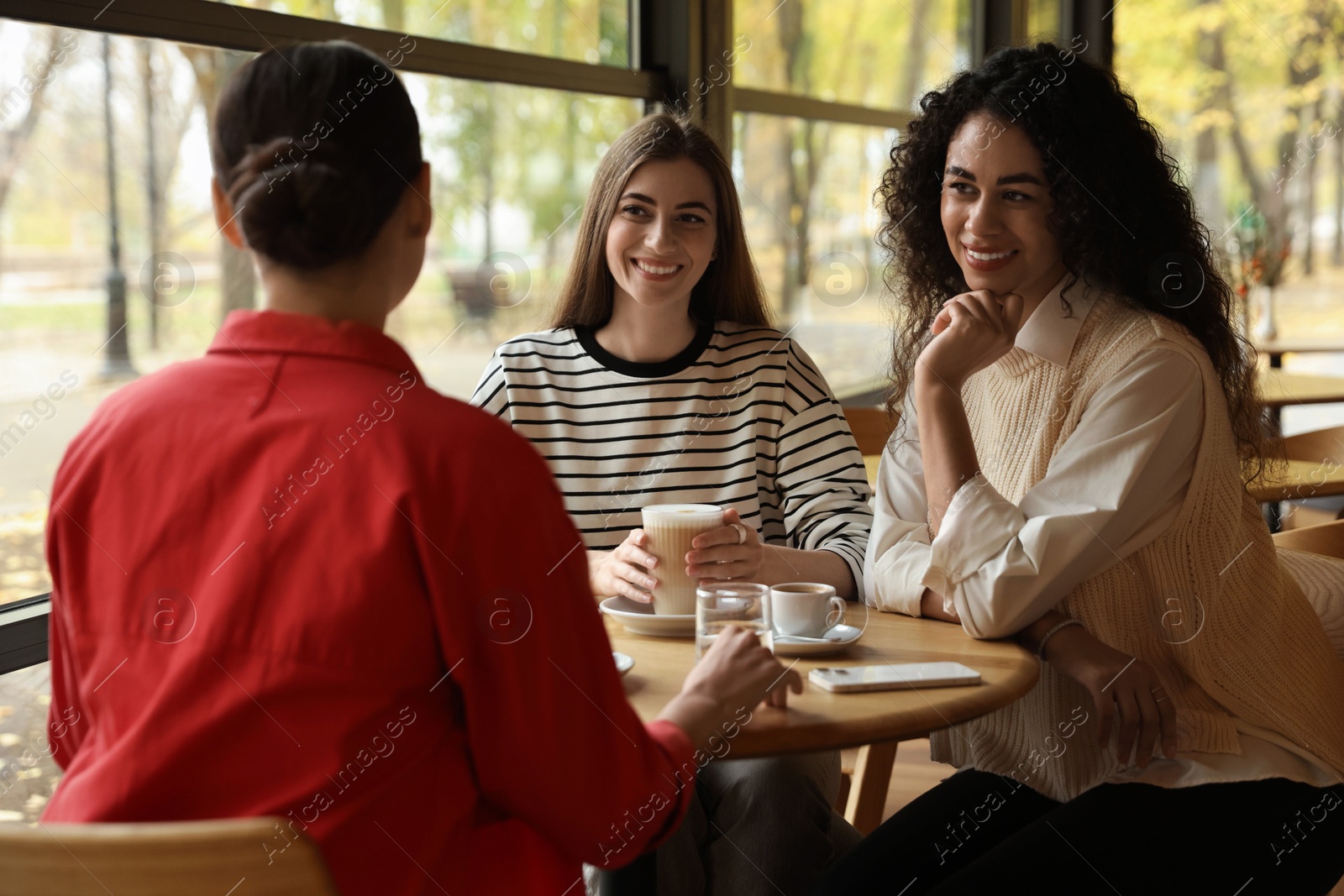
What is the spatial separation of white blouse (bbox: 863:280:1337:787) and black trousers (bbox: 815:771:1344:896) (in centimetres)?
3

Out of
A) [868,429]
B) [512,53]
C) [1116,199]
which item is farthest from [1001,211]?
[512,53]

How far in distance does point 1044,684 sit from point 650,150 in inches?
46.2

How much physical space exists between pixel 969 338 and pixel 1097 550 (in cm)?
33

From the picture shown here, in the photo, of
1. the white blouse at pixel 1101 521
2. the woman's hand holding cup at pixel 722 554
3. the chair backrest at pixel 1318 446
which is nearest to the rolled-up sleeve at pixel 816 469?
the woman's hand holding cup at pixel 722 554

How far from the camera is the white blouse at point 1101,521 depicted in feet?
4.77

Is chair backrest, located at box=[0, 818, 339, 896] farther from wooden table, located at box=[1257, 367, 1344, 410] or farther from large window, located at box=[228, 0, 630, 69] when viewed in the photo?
wooden table, located at box=[1257, 367, 1344, 410]

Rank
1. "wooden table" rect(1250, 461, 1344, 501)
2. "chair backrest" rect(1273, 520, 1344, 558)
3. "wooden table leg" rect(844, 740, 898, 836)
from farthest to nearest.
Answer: "wooden table" rect(1250, 461, 1344, 501), "wooden table leg" rect(844, 740, 898, 836), "chair backrest" rect(1273, 520, 1344, 558)

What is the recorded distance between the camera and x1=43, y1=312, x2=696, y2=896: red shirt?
886 millimetres

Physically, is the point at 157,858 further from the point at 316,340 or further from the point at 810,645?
the point at 810,645

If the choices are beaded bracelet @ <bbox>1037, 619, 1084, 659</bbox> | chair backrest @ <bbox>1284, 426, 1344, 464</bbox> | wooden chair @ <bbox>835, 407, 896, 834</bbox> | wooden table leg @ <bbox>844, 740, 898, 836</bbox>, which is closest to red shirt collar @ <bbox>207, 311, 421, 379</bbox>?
beaded bracelet @ <bbox>1037, 619, 1084, 659</bbox>

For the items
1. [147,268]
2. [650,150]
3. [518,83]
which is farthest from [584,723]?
[518,83]

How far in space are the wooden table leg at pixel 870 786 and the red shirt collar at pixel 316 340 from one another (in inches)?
67.5

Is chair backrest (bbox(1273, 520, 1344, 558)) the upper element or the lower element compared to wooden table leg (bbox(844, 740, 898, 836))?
upper

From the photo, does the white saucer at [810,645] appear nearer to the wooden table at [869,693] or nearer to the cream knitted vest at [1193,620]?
the wooden table at [869,693]
